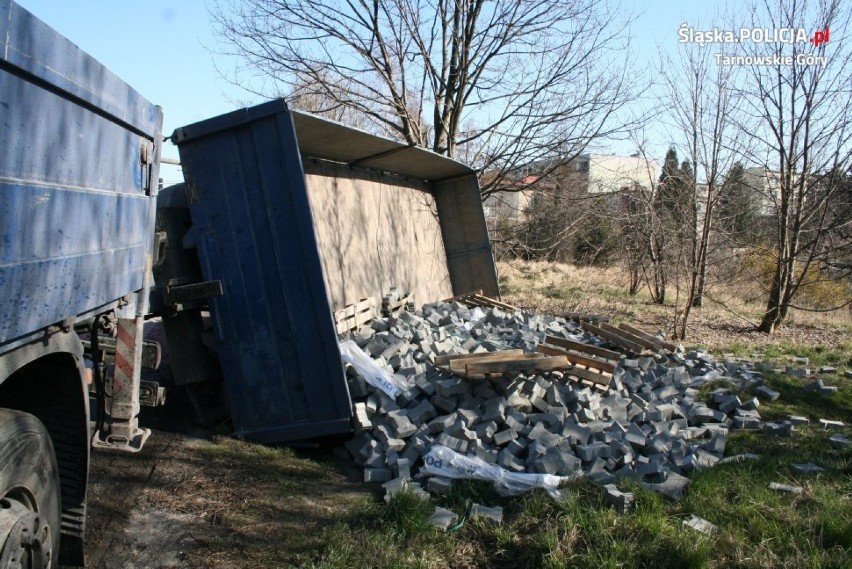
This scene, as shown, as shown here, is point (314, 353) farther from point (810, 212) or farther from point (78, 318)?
Result: point (810, 212)

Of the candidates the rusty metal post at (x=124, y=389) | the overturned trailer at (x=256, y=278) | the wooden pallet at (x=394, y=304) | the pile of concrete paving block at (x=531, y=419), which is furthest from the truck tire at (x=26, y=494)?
the wooden pallet at (x=394, y=304)

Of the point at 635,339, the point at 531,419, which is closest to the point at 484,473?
the point at 531,419

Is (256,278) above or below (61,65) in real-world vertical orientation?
below

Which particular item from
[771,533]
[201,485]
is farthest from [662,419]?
[201,485]

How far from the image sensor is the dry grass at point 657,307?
518 inches

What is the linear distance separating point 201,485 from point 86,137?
2856mm

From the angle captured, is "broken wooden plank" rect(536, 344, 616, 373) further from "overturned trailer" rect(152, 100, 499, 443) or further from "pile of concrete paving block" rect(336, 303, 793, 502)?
"overturned trailer" rect(152, 100, 499, 443)

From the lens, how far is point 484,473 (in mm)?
5164

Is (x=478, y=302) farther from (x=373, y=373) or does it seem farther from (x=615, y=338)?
(x=373, y=373)

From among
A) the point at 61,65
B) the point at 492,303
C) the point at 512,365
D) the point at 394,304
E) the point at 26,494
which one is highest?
the point at 61,65

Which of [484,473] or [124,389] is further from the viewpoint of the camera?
[484,473]

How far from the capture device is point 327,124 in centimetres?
652

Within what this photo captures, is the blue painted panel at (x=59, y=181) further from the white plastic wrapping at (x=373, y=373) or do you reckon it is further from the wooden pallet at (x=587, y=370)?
the wooden pallet at (x=587, y=370)

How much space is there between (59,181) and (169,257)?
3318 mm
